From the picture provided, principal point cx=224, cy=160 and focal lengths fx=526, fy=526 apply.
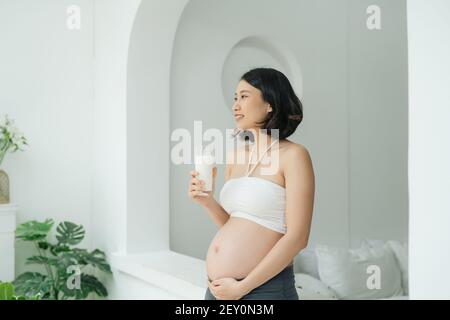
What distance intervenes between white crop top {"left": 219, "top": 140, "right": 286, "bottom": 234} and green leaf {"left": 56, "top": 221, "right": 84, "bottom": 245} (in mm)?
1923

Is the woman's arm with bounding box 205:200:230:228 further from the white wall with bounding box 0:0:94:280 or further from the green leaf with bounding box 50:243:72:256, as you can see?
the white wall with bounding box 0:0:94:280

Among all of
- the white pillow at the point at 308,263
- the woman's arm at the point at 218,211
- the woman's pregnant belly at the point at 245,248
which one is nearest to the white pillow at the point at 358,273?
the white pillow at the point at 308,263

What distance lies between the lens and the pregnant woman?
1515 millimetres

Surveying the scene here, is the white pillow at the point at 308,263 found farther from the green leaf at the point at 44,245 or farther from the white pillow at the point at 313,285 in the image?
the green leaf at the point at 44,245

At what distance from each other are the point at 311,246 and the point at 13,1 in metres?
2.63

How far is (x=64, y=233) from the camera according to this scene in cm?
327

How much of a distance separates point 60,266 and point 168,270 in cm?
74

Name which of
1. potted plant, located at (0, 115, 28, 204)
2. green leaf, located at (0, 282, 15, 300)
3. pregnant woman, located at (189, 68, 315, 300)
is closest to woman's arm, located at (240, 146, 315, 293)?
pregnant woman, located at (189, 68, 315, 300)

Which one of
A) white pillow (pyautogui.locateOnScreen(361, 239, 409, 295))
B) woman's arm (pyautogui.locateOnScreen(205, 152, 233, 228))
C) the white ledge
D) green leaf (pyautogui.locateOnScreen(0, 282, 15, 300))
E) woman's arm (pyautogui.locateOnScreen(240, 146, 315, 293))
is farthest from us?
white pillow (pyautogui.locateOnScreen(361, 239, 409, 295))

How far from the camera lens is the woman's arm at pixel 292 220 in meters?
1.50

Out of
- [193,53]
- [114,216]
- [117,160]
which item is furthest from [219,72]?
[114,216]
